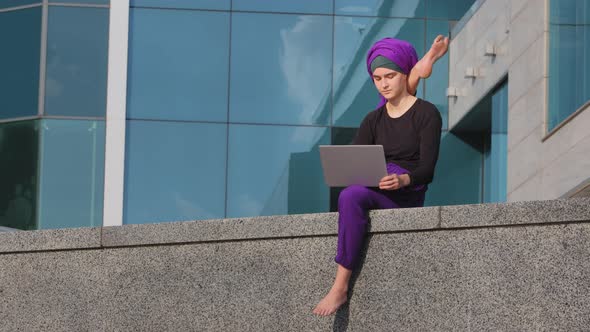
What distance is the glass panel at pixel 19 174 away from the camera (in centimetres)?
2278

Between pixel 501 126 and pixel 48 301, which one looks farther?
pixel 501 126

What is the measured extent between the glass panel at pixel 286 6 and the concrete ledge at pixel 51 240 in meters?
14.4

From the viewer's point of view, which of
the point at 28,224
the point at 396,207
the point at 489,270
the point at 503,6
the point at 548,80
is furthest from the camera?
the point at 28,224

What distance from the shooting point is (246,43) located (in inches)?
917

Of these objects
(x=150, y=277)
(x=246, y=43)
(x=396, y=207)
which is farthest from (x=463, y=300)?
(x=246, y=43)

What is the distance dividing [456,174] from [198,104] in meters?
4.66

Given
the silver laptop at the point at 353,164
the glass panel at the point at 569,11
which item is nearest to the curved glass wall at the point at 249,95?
the glass panel at the point at 569,11

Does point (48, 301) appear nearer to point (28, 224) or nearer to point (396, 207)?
point (396, 207)

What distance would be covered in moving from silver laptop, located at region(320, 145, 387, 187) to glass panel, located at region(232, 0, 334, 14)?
15.6 m

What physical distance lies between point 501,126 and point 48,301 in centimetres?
1390

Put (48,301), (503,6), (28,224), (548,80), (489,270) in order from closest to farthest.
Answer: (489,270), (48,301), (548,80), (503,6), (28,224)

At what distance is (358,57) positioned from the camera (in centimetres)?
2309

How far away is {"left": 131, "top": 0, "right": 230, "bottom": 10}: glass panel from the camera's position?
76.2ft

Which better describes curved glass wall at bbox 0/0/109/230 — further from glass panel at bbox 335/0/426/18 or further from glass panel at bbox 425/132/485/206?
glass panel at bbox 425/132/485/206
